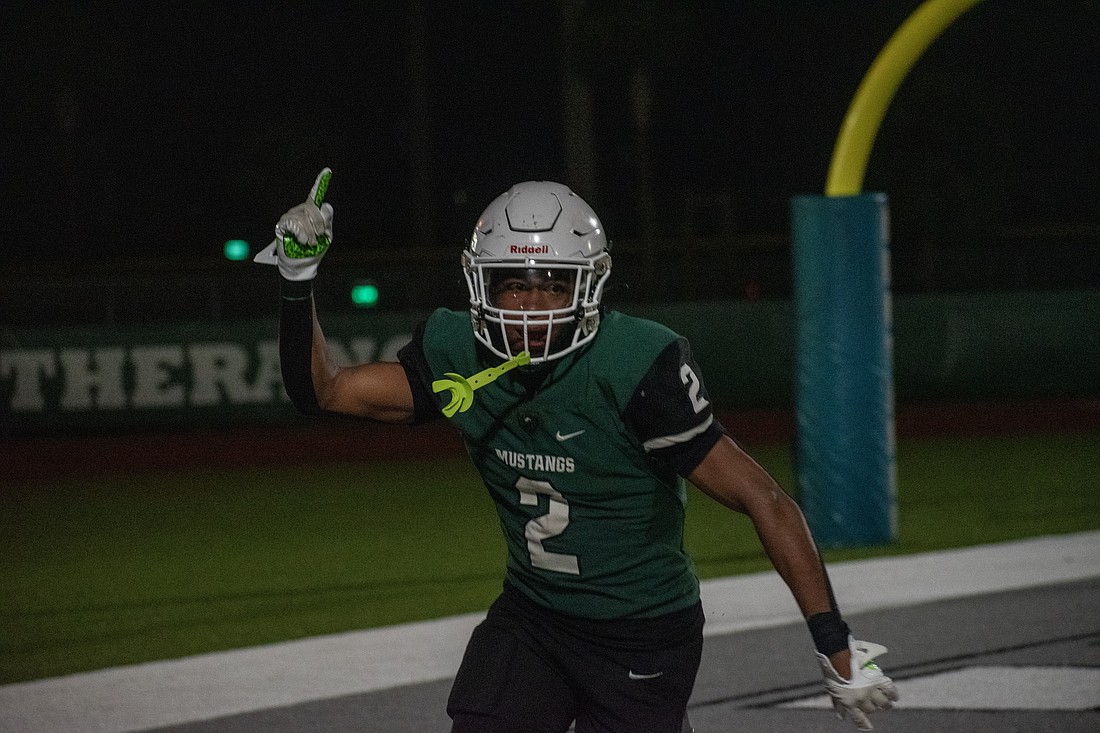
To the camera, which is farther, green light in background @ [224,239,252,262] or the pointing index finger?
green light in background @ [224,239,252,262]

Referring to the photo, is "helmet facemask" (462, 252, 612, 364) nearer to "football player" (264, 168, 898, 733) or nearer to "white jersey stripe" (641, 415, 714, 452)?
"football player" (264, 168, 898, 733)

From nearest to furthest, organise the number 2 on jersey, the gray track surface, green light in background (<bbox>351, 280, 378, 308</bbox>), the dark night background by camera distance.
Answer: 1. the number 2 on jersey
2. the gray track surface
3. green light in background (<bbox>351, 280, 378, 308</bbox>)
4. the dark night background

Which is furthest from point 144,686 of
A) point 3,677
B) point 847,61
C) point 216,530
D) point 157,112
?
point 157,112

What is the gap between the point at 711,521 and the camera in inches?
393

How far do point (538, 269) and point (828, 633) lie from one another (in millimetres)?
987

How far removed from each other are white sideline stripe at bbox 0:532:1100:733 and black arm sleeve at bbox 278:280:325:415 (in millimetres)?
2245

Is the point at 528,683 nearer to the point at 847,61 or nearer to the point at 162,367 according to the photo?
the point at 162,367

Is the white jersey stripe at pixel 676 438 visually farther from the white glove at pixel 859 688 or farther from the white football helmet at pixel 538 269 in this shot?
the white glove at pixel 859 688

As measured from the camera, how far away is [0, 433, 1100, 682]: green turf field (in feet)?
24.3

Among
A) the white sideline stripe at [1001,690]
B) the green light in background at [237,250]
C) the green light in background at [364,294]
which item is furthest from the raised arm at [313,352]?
the green light in background at [237,250]

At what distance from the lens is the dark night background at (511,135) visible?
2502 centimetres

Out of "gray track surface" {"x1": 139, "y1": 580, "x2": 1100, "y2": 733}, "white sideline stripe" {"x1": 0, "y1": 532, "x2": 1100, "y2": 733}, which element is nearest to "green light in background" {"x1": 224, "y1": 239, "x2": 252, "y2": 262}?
"white sideline stripe" {"x1": 0, "y1": 532, "x2": 1100, "y2": 733}

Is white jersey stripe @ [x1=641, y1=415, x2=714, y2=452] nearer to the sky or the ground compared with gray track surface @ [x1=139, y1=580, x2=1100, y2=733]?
nearer to the sky

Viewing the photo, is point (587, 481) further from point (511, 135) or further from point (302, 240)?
point (511, 135)
